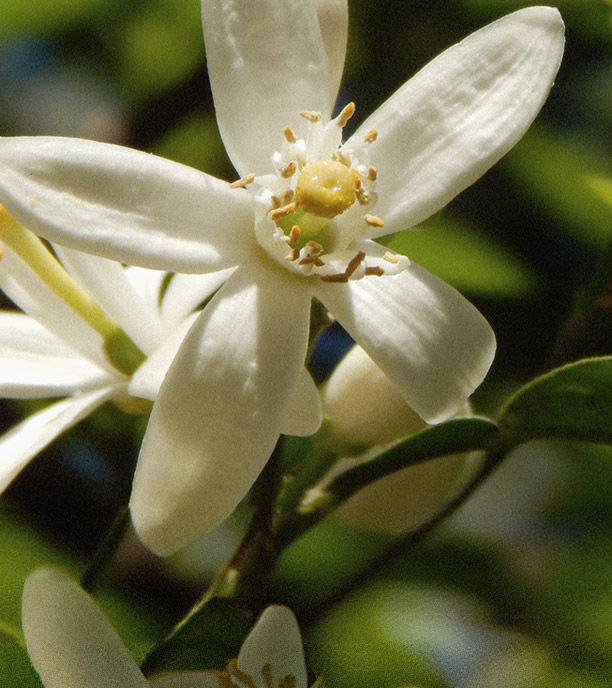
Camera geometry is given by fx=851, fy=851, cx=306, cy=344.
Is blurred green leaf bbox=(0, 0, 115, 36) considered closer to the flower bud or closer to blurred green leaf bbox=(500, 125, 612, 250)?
blurred green leaf bbox=(500, 125, 612, 250)

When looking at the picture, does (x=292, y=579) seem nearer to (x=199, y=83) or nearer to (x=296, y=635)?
(x=296, y=635)

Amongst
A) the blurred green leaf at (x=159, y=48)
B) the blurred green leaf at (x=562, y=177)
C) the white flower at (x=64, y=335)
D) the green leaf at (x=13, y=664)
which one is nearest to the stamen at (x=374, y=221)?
the white flower at (x=64, y=335)

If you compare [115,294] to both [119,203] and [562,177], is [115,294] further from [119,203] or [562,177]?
[562,177]

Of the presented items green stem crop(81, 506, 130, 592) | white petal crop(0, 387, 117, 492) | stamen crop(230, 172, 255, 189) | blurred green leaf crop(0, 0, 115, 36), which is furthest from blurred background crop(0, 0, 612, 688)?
stamen crop(230, 172, 255, 189)

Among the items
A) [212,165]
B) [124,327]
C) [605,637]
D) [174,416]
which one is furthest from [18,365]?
[605,637]

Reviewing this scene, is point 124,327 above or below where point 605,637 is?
above

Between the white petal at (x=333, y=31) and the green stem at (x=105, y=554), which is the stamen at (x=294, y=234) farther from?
the green stem at (x=105, y=554)
